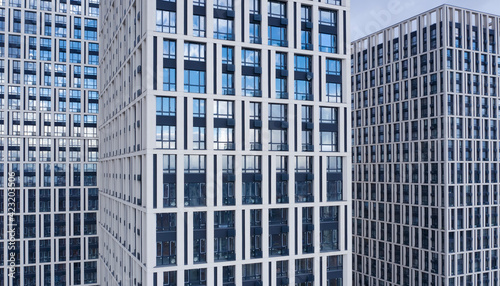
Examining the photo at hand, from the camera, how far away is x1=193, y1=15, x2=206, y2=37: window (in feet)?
113

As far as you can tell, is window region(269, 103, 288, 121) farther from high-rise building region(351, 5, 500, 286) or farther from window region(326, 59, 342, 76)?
high-rise building region(351, 5, 500, 286)

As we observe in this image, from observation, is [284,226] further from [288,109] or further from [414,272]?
[414,272]

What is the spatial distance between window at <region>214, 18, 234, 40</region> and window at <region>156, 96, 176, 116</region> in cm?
636

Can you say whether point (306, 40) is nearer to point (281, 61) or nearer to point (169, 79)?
point (281, 61)

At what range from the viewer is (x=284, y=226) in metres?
36.2

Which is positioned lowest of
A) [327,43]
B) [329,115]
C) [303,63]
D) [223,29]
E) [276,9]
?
[329,115]

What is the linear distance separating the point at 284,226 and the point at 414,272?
1705 inches

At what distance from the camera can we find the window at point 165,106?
3300cm

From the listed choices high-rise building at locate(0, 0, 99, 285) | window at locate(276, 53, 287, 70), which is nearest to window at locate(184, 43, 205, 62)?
window at locate(276, 53, 287, 70)

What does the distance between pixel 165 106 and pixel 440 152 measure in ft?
158

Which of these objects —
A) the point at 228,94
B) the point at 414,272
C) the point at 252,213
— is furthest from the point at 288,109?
the point at 414,272

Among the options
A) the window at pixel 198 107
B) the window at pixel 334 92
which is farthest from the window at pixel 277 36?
the window at pixel 198 107

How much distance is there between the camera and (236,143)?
34.8 m

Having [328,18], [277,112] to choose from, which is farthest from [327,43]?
[277,112]
